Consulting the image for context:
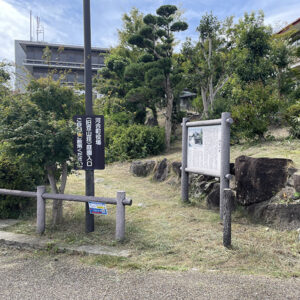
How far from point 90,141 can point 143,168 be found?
597cm

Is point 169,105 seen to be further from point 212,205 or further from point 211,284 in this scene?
point 211,284

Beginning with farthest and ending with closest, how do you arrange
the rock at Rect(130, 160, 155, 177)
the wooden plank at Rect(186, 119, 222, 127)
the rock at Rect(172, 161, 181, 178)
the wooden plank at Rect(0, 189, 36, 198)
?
1. the rock at Rect(130, 160, 155, 177)
2. the rock at Rect(172, 161, 181, 178)
3. the wooden plank at Rect(186, 119, 222, 127)
4. the wooden plank at Rect(0, 189, 36, 198)

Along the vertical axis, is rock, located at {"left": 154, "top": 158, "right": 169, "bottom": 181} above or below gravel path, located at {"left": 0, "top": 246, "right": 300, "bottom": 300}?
above

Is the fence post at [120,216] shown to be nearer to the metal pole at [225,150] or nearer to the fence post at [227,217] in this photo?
the fence post at [227,217]

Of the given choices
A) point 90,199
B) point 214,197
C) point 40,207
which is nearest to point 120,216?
point 90,199

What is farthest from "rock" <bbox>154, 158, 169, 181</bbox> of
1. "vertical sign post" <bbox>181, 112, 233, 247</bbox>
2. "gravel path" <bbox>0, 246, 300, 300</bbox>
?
"gravel path" <bbox>0, 246, 300, 300</bbox>

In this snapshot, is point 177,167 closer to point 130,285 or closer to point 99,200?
point 99,200

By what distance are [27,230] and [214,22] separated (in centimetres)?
1267

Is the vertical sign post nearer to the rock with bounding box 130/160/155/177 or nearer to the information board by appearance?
the information board

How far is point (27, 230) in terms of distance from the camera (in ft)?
17.3

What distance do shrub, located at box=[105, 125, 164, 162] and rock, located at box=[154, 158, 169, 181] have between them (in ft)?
11.4

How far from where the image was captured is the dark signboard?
498 cm

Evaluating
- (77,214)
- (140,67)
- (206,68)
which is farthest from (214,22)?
(77,214)

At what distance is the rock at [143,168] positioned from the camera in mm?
10742
